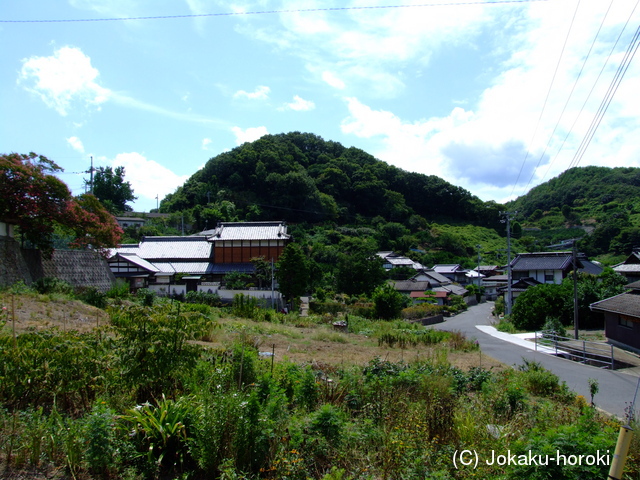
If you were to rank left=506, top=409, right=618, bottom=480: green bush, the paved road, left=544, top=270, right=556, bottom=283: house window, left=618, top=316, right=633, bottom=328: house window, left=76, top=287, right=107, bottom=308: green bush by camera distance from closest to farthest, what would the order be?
left=506, top=409, right=618, bottom=480: green bush
the paved road
left=76, top=287, right=107, bottom=308: green bush
left=618, top=316, right=633, bottom=328: house window
left=544, top=270, right=556, bottom=283: house window

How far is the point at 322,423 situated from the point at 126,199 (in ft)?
189

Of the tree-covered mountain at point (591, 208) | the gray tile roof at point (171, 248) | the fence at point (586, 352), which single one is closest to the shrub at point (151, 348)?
the fence at point (586, 352)

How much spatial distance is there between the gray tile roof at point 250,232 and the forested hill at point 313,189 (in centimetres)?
1414

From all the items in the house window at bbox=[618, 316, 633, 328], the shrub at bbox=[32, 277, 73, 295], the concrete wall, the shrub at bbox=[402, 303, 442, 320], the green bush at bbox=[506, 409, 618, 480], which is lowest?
the shrub at bbox=[402, 303, 442, 320]

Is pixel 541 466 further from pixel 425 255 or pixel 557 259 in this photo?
pixel 425 255

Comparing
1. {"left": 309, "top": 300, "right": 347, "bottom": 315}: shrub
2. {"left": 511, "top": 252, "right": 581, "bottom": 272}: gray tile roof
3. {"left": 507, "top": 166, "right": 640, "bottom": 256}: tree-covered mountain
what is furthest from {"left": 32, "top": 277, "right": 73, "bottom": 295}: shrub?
{"left": 507, "top": 166, "right": 640, "bottom": 256}: tree-covered mountain

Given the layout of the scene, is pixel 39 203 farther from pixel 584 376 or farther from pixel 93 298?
pixel 584 376

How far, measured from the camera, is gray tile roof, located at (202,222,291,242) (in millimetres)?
35969

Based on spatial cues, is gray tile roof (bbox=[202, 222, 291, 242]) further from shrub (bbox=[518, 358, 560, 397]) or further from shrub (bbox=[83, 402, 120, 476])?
shrub (bbox=[83, 402, 120, 476])

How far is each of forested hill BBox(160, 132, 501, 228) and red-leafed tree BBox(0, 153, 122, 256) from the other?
35.1m

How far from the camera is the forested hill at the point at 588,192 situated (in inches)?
2776

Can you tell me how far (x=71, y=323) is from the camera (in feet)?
35.8

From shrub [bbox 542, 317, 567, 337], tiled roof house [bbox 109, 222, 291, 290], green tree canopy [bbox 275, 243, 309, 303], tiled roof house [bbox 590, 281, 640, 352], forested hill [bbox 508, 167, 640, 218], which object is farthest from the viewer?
forested hill [bbox 508, 167, 640, 218]

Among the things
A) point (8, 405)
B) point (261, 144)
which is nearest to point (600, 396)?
point (8, 405)
